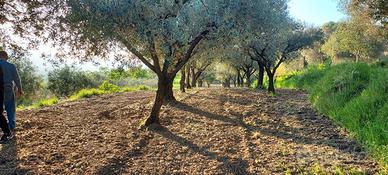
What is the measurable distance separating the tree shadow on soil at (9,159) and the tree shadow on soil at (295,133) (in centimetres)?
637

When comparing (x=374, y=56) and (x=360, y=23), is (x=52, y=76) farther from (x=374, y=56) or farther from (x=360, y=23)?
(x=374, y=56)

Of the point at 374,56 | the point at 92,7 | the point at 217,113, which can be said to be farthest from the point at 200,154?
the point at 374,56

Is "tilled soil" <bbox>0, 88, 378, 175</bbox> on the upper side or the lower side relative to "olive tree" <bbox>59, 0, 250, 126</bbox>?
lower

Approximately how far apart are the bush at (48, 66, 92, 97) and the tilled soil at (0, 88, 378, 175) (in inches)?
1406

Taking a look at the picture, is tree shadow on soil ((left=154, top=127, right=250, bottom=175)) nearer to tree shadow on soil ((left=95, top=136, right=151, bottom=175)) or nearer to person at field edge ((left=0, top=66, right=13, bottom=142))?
tree shadow on soil ((left=95, top=136, right=151, bottom=175))

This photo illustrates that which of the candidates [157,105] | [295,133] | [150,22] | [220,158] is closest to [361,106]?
[295,133]

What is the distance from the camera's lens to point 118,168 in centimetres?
766

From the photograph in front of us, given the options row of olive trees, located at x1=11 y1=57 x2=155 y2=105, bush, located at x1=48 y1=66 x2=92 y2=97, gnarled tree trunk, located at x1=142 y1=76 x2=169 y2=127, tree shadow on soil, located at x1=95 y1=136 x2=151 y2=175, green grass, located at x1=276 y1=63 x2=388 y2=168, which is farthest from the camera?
bush, located at x1=48 y1=66 x2=92 y2=97

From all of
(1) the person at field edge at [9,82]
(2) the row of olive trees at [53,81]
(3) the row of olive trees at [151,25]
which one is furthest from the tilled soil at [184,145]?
(2) the row of olive trees at [53,81]

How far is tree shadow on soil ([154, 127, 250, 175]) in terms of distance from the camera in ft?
25.0

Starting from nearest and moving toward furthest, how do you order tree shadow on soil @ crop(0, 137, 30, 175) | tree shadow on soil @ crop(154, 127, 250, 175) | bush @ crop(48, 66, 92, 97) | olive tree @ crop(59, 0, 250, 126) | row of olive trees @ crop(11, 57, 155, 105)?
tree shadow on soil @ crop(0, 137, 30, 175) < tree shadow on soil @ crop(154, 127, 250, 175) < olive tree @ crop(59, 0, 250, 126) < row of olive trees @ crop(11, 57, 155, 105) < bush @ crop(48, 66, 92, 97)

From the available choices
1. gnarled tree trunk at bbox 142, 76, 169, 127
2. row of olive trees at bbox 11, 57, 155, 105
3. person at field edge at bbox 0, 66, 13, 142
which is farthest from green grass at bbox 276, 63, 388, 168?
row of olive trees at bbox 11, 57, 155, 105

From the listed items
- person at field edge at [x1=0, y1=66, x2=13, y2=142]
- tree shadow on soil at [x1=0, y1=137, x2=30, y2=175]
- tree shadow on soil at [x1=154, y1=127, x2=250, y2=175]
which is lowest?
tree shadow on soil at [x1=154, y1=127, x2=250, y2=175]

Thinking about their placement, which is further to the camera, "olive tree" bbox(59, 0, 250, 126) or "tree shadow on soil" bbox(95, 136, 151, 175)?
"olive tree" bbox(59, 0, 250, 126)
